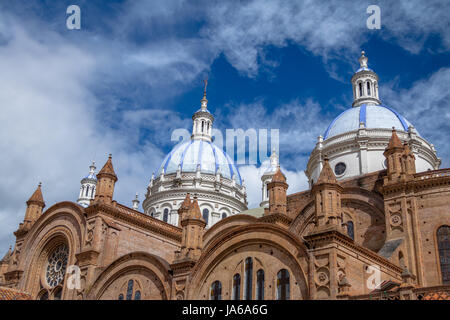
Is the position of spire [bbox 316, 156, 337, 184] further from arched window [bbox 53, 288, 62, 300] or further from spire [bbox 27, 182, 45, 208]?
spire [bbox 27, 182, 45, 208]

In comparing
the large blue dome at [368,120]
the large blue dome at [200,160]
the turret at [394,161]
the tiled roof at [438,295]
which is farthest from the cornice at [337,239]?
the large blue dome at [200,160]

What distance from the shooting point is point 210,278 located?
106 feet

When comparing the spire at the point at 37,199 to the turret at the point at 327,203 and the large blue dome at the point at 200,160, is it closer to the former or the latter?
the large blue dome at the point at 200,160

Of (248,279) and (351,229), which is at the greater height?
(351,229)

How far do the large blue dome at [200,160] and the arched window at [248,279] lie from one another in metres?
38.1

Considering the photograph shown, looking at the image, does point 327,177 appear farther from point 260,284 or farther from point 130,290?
point 130,290

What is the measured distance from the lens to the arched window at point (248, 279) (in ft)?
98.2

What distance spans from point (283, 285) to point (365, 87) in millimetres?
34938

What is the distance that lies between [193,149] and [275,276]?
4366 cm

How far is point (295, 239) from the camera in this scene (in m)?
28.5

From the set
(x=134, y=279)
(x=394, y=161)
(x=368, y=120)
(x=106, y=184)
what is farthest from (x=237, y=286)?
(x=368, y=120)

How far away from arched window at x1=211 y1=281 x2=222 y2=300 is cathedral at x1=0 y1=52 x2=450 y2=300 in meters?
0.08

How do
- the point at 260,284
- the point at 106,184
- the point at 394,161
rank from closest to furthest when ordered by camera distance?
1. the point at 260,284
2. the point at 394,161
3. the point at 106,184

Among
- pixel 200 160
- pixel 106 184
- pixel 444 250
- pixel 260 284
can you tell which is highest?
pixel 200 160
